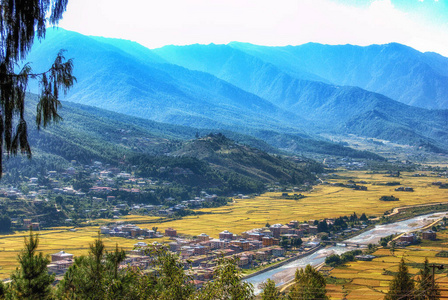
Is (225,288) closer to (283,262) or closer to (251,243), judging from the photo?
(283,262)

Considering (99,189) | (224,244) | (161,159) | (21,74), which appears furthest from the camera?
(161,159)

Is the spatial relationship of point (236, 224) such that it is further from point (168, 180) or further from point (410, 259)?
point (168, 180)

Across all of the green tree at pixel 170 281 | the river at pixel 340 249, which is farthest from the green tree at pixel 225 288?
the river at pixel 340 249

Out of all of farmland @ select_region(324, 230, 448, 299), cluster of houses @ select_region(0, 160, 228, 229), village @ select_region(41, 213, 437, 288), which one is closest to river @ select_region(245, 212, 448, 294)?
village @ select_region(41, 213, 437, 288)

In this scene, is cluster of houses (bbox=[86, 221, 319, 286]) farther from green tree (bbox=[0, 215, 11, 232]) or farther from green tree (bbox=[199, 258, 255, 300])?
green tree (bbox=[199, 258, 255, 300])

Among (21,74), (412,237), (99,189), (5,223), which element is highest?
(21,74)

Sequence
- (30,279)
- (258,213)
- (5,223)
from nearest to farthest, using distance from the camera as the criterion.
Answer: (30,279), (5,223), (258,213)

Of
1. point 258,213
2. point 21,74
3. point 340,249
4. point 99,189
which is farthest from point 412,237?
point 21,74

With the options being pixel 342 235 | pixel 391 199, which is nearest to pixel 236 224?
pixel 342 235
